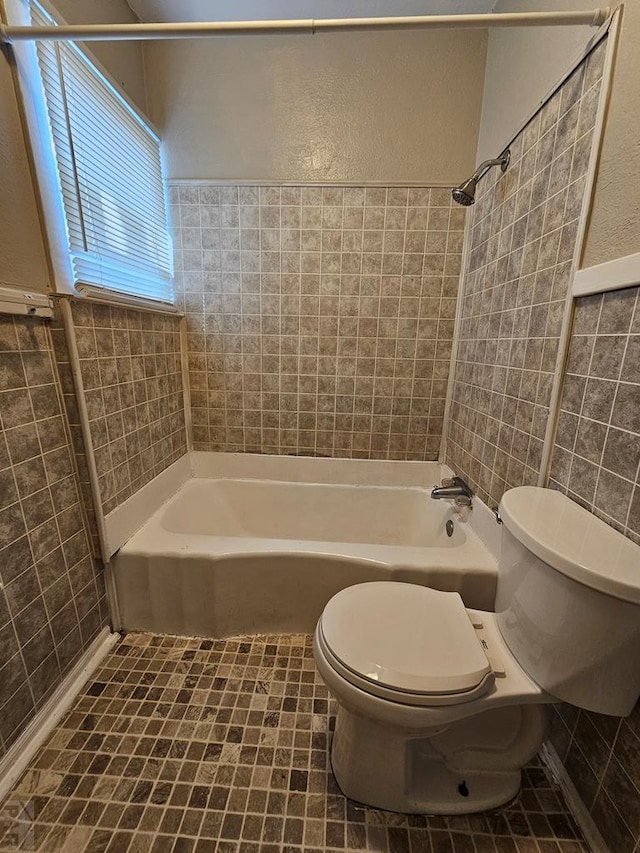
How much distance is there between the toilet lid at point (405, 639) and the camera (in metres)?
0.81

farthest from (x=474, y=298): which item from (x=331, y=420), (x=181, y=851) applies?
(x=181, y=851)

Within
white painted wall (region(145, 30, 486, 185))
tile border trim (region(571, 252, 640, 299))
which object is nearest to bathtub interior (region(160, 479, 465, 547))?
tile border trim (region(571, 252, 640, 299))

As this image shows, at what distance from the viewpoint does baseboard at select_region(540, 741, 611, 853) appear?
87 centimetres

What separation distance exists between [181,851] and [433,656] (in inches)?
29.5

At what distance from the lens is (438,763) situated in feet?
3.34

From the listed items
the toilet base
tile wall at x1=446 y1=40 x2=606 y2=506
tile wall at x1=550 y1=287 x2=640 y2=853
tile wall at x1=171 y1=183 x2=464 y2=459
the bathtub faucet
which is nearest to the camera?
tile wall at x1=550 y1=287 x2=640 y2=853

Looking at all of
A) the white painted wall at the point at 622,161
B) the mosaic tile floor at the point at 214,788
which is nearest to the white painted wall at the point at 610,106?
the white painted wall at the point at 622,161

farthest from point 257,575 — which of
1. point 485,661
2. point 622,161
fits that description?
point 622,161

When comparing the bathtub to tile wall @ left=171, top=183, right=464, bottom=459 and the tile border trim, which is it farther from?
the tile border trim

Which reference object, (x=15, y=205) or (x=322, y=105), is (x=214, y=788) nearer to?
(x=15, y=205)

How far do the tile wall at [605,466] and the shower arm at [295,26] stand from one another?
2.18 ft

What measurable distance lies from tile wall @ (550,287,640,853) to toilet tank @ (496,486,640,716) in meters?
0.09

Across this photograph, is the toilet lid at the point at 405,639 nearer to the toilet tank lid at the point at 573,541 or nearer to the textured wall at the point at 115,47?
the toilet tank lid at the point at 573,541

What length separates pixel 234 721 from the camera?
115cm
